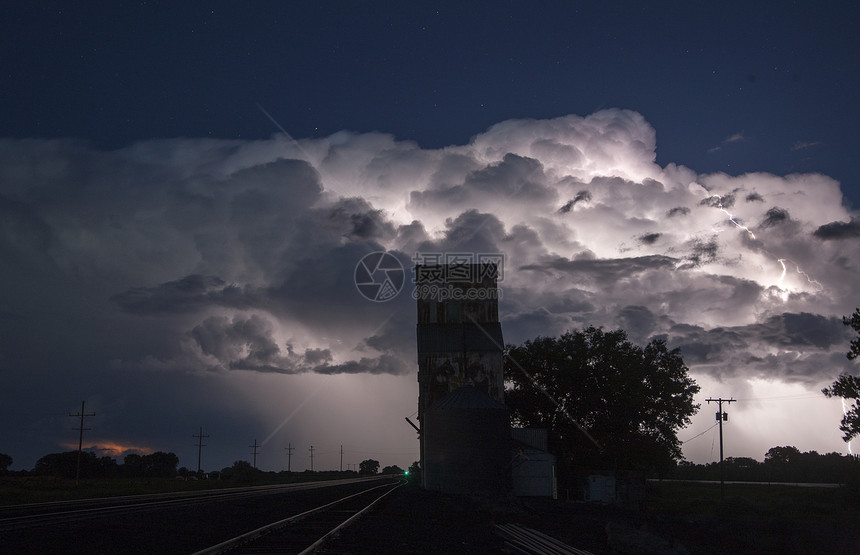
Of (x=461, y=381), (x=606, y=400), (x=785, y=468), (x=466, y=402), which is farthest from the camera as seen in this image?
(x=785, y=468)

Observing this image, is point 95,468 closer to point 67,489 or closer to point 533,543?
point 67,489

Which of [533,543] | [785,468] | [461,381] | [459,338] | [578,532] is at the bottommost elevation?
[785,468]

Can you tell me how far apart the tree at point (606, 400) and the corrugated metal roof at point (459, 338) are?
40.5 feet

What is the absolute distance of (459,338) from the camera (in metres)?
55.3

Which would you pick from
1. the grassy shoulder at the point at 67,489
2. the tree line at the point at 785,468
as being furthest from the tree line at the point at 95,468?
the tree line at the point at 785,468

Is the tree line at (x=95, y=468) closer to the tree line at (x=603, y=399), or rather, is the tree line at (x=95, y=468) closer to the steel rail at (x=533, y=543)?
the tree line at (x=603, y=399)

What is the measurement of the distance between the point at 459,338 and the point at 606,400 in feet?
54.9

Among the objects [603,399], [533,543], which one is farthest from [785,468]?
[533,543]

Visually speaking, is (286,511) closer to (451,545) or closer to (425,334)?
(451,545)

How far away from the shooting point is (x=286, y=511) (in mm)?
26250

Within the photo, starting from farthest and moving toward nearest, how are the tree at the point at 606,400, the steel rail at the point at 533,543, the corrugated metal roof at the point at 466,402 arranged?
the tree at the point at 606,400
the corrugated metal roof at the point at 466,402
the steel rail at the point at 533,543

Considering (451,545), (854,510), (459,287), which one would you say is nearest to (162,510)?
(451,545)

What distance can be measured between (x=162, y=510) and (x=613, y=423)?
147 feet

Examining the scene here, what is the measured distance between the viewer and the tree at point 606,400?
60719 mm
